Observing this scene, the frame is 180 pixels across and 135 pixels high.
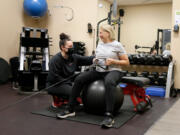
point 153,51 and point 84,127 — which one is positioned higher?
point 153,51

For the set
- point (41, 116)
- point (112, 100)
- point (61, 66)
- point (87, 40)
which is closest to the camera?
point (112, 100)

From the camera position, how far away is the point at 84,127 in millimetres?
2449

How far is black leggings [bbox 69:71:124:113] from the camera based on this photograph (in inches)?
102

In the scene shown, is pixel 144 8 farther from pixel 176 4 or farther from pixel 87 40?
pixel 87 40

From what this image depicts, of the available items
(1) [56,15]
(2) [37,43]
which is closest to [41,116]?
(2) [37,43]

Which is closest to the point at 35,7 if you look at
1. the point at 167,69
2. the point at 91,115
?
the point at 167,69

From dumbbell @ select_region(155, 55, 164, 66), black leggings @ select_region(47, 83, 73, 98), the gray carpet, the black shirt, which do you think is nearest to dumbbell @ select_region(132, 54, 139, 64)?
dumbbell @ select_region(155, 55, 164, 66)

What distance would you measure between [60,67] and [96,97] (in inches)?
24.8

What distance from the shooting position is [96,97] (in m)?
2.73

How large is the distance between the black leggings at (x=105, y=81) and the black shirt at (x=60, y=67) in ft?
0.93

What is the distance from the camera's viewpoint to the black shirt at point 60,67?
2.98 metres

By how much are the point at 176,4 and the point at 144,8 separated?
1.03 metres

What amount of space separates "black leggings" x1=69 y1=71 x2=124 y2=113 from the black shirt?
11.2 inches

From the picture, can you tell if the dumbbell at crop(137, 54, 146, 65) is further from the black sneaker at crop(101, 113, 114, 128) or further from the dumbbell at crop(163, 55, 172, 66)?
the black sneaker at crop(101, 113, 114, 128)
